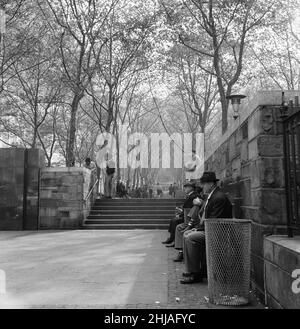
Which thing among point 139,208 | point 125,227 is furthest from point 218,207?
point 139,208

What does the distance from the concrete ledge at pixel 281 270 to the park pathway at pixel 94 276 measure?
532 millimetres

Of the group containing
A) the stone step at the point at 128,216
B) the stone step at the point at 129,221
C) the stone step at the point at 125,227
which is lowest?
the stone step at the point at 125,227

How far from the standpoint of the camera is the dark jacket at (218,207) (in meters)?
5.29

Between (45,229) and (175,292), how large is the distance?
394 inches

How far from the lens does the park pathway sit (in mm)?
4516

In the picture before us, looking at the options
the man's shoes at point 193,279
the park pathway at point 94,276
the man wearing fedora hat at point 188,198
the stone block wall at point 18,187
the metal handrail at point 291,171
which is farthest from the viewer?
the stone block wall at point 18,187

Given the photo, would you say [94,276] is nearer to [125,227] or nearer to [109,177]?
[125,227]

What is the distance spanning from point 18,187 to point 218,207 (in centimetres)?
1038

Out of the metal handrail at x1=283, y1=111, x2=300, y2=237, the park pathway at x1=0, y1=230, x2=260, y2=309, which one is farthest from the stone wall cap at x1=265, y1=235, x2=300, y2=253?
the park pathway at x1=0, y1=230, x2=260, y2=309

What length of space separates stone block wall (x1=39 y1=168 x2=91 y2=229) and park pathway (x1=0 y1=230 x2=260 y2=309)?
4082 mm

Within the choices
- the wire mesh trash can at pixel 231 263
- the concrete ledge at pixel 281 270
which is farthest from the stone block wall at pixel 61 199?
the concrete ledge at pixel 281 270

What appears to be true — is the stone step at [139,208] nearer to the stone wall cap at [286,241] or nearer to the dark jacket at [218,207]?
the dark jacket at [218,207]

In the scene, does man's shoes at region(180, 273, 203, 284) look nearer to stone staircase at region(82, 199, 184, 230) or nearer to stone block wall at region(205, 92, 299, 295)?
stone block wall at region(205, 92, 299, 295)

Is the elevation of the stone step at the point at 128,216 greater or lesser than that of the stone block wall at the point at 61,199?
lesser
